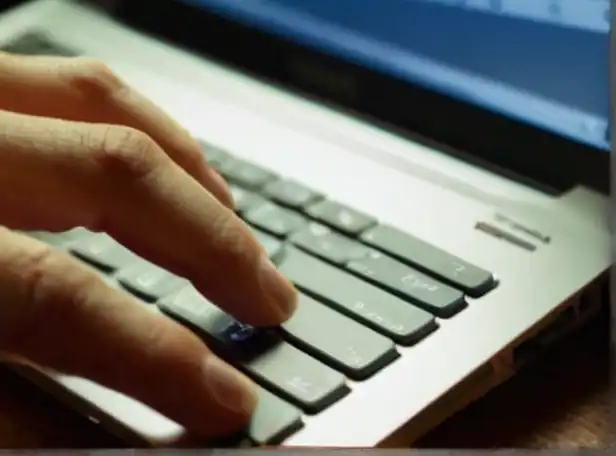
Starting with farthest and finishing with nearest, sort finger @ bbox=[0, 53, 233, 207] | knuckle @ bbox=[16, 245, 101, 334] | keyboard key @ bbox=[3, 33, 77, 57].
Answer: keyboard key @ bbox=[3, 33, 77, 57]
finger @ bbox=[0, 53, 233, 207]
knuckle @ bbox=[16, 245, 101, 334]

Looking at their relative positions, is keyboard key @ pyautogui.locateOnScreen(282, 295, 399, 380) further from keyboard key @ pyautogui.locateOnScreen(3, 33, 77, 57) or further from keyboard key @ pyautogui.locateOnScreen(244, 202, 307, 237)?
keyboard key @ pyautogui.locateOnScreen(3, 33, 77, 57)

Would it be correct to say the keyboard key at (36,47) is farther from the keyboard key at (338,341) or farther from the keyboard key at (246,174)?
the keyboard key at (338,341)

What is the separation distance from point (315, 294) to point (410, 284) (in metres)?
0.03

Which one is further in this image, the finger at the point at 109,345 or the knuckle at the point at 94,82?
the knuckle at the point at 94,82

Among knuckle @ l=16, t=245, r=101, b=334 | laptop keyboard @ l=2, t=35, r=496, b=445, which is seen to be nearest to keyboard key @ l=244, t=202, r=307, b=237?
laptop keyboard @ l=2, t=35, r=496, b=445

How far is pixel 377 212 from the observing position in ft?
1.37

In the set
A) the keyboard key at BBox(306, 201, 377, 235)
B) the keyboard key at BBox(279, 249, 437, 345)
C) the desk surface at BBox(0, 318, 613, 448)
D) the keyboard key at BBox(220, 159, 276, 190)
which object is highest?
the keyboard key at BBox(220, 159, 276, 190)

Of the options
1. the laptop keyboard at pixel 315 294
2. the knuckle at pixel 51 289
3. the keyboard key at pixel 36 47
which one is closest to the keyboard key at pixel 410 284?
the laptop keyboard at pixel 315 294

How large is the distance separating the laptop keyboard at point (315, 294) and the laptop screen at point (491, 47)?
0.27 ft

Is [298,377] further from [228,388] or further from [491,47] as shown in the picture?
[491,47]

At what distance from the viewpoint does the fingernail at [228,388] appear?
31 cm

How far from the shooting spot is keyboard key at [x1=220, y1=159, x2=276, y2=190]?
1.42 feet

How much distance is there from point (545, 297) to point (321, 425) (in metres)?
0.10

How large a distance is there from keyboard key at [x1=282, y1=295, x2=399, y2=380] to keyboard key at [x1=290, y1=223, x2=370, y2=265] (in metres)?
0.03
